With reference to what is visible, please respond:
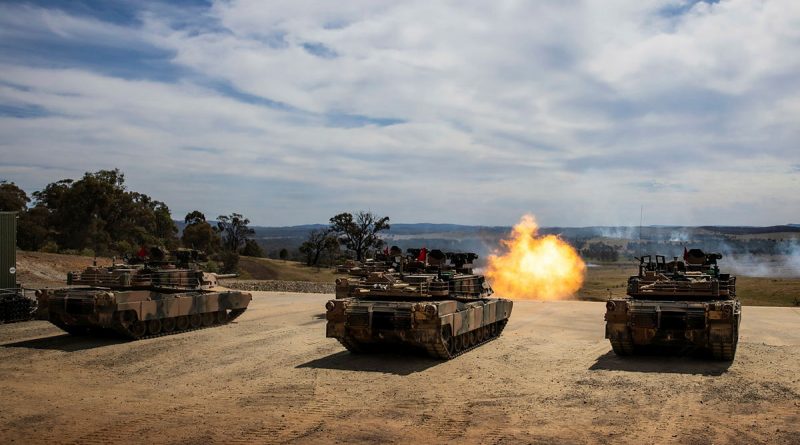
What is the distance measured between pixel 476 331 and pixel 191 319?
9870 millimetres

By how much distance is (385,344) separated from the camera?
1886cm

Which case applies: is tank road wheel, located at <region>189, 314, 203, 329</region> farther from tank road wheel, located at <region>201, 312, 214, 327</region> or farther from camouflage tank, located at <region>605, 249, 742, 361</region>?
camouflage tank, located at <region>605, 249, 742, 361</region>

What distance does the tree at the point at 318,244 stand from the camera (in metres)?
74.6

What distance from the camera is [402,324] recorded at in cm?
1753

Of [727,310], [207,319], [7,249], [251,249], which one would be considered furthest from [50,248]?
[727,310]

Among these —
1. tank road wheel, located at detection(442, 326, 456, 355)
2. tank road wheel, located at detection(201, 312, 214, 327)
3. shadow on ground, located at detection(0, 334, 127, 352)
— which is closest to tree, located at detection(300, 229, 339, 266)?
tank road wheel, located at detection(201, 312, 214, 327)

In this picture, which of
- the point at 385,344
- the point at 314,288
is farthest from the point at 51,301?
the point at 314,288

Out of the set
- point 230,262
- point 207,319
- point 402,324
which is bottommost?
point 207,319

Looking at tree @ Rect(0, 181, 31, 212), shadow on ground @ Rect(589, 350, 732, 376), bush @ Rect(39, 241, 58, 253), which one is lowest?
shadow on ground @ Rect(589, 350, 732, 376)

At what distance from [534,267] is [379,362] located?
75.9 feet

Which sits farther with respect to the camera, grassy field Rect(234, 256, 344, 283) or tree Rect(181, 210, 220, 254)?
tree Rect(181, 210, 220, 254)

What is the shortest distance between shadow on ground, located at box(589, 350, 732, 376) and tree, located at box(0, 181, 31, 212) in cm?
5940

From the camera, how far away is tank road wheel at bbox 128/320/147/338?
72.0 feet

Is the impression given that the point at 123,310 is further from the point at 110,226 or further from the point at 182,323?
the point at 110,226
